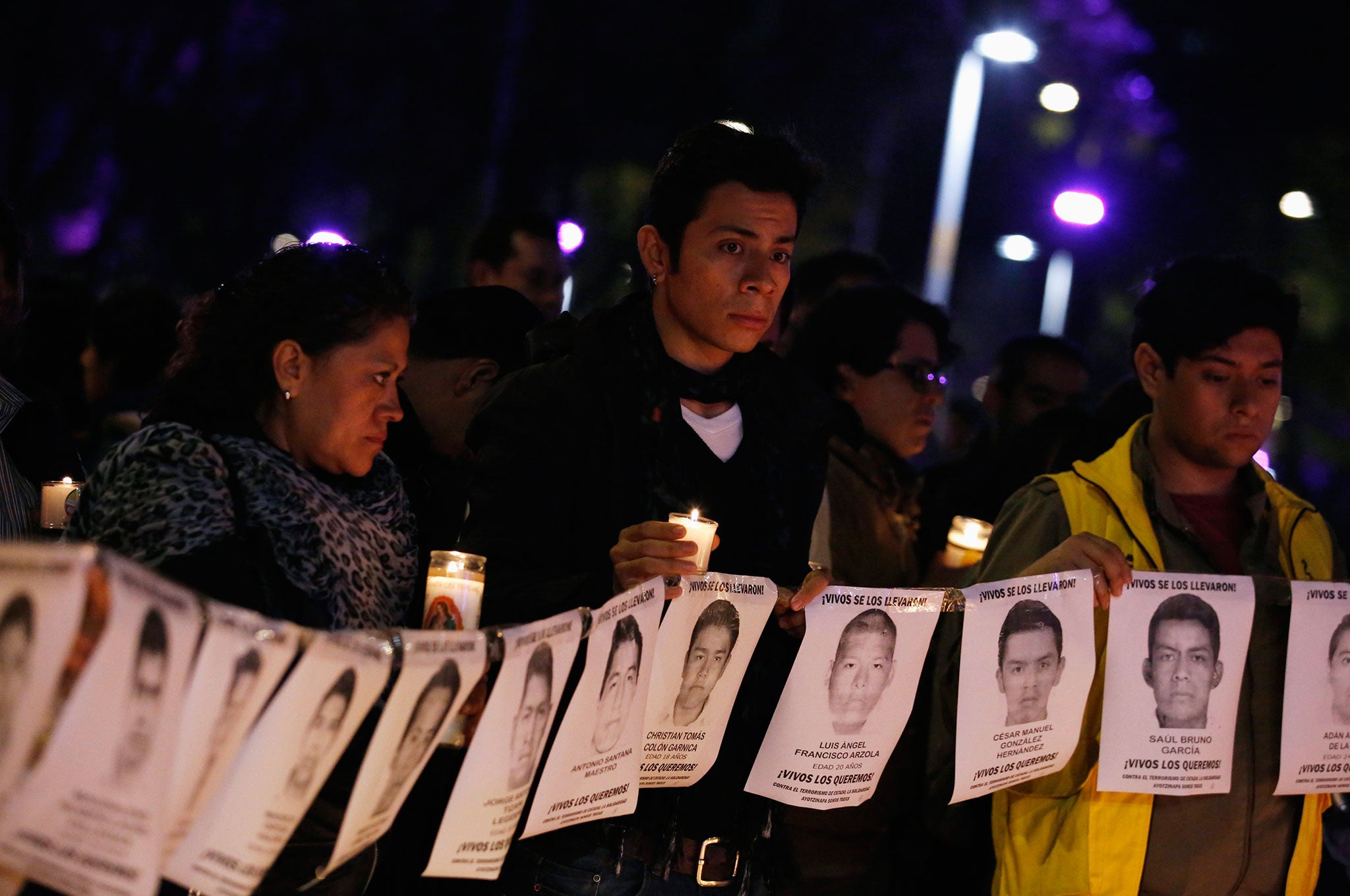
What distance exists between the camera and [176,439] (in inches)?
112

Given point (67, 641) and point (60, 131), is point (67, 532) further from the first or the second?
point (60, 131)

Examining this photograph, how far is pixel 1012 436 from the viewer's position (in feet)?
22.0

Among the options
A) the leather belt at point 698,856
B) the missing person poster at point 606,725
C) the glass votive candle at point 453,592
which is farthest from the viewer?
the leather belt at point 698,856

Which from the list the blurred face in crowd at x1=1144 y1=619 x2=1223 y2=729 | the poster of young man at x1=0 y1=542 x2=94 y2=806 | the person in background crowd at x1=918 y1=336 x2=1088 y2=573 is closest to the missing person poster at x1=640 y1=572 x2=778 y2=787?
the blurred face in crowd at x1=1144 y1=619 x2=1223 y2=729

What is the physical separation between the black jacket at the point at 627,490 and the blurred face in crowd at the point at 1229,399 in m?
1.16

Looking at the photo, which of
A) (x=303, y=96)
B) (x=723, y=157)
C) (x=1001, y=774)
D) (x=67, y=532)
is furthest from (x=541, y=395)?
(x=303, y=96)

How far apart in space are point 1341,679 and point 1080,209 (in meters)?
8.86

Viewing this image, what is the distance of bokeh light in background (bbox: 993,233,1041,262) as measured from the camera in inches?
720

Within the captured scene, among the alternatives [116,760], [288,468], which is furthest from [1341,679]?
[116,760]

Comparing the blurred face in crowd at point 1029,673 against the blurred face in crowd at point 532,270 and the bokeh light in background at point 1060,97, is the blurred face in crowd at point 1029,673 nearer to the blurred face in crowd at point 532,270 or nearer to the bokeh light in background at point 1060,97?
the blurred face in crowd at point 532,270

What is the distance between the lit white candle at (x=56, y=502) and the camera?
336 cm

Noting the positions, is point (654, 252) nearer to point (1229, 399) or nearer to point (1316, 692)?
point (1229, 399)

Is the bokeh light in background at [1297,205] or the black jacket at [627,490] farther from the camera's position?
the bokeh light in background at [1297,205]

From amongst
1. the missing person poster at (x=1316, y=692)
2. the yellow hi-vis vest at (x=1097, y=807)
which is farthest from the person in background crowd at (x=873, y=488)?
the missing person poster at (x=1316, y=692)
